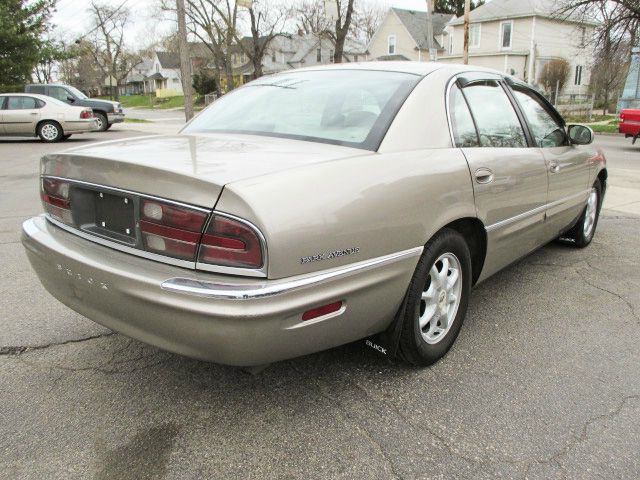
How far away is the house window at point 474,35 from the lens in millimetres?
41719

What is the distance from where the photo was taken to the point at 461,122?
3.04 metres

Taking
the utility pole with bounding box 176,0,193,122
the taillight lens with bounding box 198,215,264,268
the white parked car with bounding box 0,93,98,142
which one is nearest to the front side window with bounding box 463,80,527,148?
the taillight lens with bounding box 198,215,264,268

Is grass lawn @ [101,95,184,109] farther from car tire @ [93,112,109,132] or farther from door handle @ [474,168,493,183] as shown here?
door handle @ [474,168,493,183]

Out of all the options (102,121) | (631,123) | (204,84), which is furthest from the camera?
(204,84)

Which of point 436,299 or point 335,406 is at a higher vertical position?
point 436,299

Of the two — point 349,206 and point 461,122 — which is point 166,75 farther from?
point 349,206

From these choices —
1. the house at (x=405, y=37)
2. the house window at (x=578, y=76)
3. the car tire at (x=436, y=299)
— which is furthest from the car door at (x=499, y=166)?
the house at (x=405, y=37)

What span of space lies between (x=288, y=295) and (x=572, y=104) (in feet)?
118

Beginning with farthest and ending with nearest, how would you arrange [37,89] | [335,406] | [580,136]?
[37,89]
[580,136]
[335,406]

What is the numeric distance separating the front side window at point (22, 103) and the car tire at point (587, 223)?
16.1 m

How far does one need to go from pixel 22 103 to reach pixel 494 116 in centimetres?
1659

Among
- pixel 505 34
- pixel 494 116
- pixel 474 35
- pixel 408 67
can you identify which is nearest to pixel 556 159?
pixel 494 116

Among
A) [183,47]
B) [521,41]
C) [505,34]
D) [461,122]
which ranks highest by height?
[505,34]

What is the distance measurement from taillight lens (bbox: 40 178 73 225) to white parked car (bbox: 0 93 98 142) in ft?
50.5
